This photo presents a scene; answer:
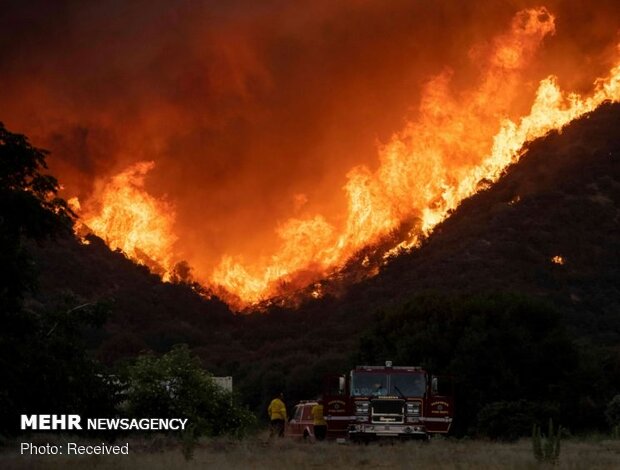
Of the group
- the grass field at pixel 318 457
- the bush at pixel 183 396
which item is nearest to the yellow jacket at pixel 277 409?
the bush at pixel 183 396

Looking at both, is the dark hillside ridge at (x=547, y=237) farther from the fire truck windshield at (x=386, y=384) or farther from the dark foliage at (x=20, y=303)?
the dark foliage at (x=20, y=303)

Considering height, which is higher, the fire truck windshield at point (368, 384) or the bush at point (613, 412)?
the fire truck windshield at point (368, 384)

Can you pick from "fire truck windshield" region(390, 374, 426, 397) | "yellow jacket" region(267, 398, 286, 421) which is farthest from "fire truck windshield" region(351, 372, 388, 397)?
"yellow jacket" region(267, 398, 286, 421)

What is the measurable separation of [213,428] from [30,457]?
14693mm

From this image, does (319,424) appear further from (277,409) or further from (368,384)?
(368,384)

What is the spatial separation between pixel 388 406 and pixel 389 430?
78 centimetres

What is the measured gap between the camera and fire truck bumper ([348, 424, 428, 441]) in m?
39.4

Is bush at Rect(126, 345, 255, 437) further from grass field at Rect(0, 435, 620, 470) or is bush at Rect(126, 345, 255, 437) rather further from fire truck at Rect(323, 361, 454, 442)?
fire truck at Rect(323, 361, 454, 442)

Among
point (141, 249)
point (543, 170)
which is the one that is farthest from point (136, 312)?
point (543, 170)

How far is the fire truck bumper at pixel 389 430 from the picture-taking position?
39.4 m

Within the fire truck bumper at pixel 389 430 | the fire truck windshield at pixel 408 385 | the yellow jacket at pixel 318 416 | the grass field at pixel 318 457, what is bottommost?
the grass field at pixel 318 457

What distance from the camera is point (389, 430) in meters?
39.5

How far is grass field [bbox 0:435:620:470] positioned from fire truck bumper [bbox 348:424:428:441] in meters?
1.11

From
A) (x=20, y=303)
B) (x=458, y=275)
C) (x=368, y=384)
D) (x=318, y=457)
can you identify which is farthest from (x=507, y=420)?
(x=458, y=275)
